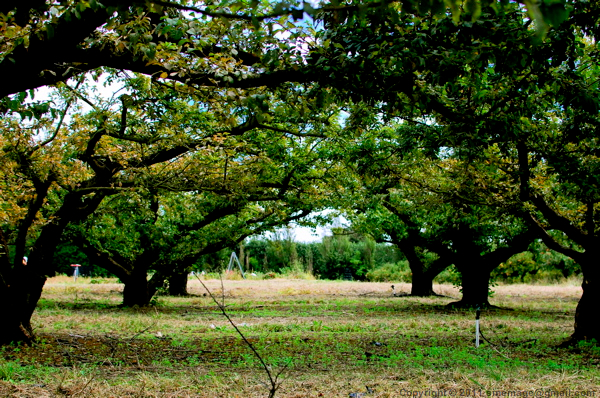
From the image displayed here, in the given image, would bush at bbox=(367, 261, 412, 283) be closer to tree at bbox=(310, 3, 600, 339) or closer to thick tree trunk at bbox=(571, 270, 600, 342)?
thick tree trunk at bbox=(571, 270, 600, 342)

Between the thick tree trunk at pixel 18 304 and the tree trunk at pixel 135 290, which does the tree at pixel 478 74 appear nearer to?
the thick tree trunk at pixel 18 304

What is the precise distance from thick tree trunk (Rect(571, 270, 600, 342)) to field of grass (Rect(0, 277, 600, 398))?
0.45 m

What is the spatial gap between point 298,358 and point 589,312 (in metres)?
5.11

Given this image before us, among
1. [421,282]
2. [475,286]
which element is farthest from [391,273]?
[475,286]

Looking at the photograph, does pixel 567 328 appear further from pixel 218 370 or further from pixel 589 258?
pixel 218 370

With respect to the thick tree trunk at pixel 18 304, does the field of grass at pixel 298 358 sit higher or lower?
lower

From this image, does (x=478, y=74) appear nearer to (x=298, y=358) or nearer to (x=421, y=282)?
(x=298, y=358)

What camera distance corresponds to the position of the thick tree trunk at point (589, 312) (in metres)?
A: 8.52

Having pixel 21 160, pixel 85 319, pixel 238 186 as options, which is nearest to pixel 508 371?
pixel 238 186

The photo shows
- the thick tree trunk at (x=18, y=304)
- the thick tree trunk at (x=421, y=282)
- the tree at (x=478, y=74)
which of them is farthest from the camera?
the thick tree trunk at (x=421, y=282)

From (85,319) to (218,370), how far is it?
22.7 ft

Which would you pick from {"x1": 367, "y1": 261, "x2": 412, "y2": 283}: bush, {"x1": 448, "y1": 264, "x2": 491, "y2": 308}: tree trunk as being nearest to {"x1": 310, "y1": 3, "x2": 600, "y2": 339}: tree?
{"x1": 448, "y1": 264, "x2": 491, "y2": 308}: tree trunk

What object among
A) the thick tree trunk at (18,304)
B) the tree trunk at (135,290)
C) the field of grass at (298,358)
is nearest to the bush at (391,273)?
the field of grass at (298,358)

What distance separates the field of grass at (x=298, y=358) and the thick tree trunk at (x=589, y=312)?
1.47 ft
